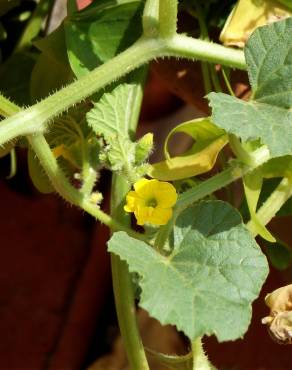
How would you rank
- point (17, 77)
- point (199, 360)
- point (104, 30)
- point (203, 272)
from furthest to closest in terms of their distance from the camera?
1. point (17, 77)
2. point (104, 30)
3. point (199, 360)
4. point (203, 272)

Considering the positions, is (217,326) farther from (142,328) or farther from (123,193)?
(142,328)

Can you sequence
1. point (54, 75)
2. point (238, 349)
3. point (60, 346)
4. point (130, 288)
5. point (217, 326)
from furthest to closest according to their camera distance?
point (60, 346), point (238, 349), point (54, 75), point (130, 288), point (217, 326)

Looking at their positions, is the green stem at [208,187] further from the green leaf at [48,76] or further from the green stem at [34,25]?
the green stem at [34,25]

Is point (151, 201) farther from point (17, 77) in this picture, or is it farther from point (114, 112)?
point (17, 77)

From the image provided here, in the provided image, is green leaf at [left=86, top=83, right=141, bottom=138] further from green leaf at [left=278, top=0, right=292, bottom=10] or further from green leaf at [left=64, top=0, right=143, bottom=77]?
green leaf at [left=278, top=0, right=292, bottom=10]

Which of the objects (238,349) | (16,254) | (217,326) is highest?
(16,254)

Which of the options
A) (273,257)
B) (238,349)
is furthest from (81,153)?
(238,349)

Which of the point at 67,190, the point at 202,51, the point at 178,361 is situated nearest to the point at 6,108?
the point at 67,190
